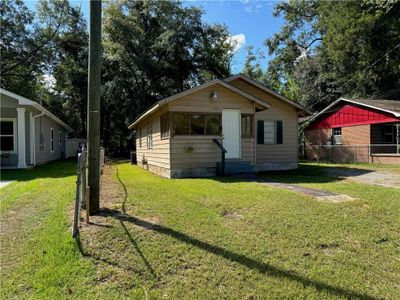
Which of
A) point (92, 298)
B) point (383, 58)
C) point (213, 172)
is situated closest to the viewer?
point (92, 298)

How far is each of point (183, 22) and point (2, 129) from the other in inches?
650

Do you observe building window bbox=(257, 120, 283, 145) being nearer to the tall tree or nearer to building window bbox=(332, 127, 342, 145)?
building window bbox=(332, 127, 342, 145)

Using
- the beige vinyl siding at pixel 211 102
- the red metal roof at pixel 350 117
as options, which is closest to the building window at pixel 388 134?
the red metal roof at pixel 350 117

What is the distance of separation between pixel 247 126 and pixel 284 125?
12.4 ft

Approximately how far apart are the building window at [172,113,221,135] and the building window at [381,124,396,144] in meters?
13.3

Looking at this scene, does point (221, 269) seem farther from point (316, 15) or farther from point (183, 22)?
point (316, 15)

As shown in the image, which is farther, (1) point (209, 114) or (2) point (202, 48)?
(2) point (202, 48)

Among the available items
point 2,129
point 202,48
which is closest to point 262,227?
point 2,129

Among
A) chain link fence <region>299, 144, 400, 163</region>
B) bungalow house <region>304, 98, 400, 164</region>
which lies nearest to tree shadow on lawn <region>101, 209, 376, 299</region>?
bungalow house <region>304, 98, 400, 164</region>

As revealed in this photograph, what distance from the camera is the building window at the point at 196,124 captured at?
36.3 feet

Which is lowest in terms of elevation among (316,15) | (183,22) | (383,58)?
(383,58)

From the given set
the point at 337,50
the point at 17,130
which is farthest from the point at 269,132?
the point at 337,50

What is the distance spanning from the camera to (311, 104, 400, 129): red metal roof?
18.3 m

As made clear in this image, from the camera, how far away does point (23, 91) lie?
2898 centimetres
